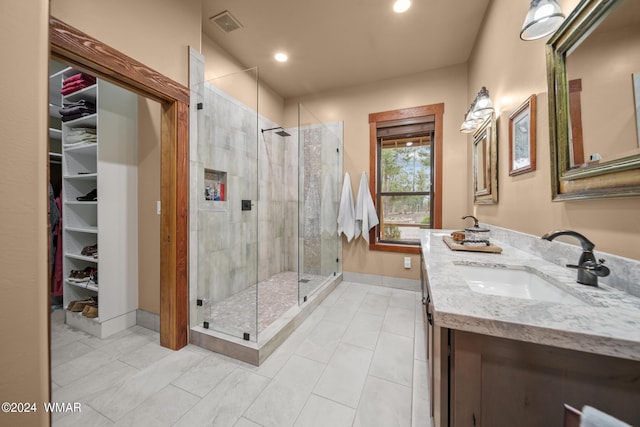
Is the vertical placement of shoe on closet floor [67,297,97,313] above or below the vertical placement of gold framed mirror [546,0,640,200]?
below

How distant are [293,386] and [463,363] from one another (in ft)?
3.73

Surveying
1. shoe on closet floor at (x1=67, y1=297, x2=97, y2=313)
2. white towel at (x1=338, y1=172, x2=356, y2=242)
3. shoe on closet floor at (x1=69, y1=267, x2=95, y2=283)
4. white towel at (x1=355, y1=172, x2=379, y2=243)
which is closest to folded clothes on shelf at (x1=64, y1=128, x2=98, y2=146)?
shoe on closet floor at (x1=69, y1=267, x2=95, y2=283)

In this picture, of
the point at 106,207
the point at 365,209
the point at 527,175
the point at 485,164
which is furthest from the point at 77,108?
the point at 485,164

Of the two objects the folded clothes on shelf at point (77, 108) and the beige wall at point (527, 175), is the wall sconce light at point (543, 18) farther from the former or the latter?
the folded clothes on shelf at point (77, 108)

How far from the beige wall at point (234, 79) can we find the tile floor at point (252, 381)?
1892mm

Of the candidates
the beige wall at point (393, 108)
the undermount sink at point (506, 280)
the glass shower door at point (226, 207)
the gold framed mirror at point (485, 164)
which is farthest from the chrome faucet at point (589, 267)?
the beige wall at point (393, 108)

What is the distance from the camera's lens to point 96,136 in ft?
6.56

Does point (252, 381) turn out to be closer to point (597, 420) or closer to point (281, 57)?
point (597, 420)

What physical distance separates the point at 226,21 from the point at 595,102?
269 centimetres

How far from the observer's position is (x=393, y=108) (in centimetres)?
301

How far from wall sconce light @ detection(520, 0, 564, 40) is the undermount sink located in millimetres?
1084

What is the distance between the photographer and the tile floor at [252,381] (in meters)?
1.18

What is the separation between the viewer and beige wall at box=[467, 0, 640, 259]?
2.68 feet

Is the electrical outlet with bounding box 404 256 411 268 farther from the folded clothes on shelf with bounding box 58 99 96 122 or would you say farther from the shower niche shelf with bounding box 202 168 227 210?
the folded clothes on shelf with bounding box 58 99 96 122
